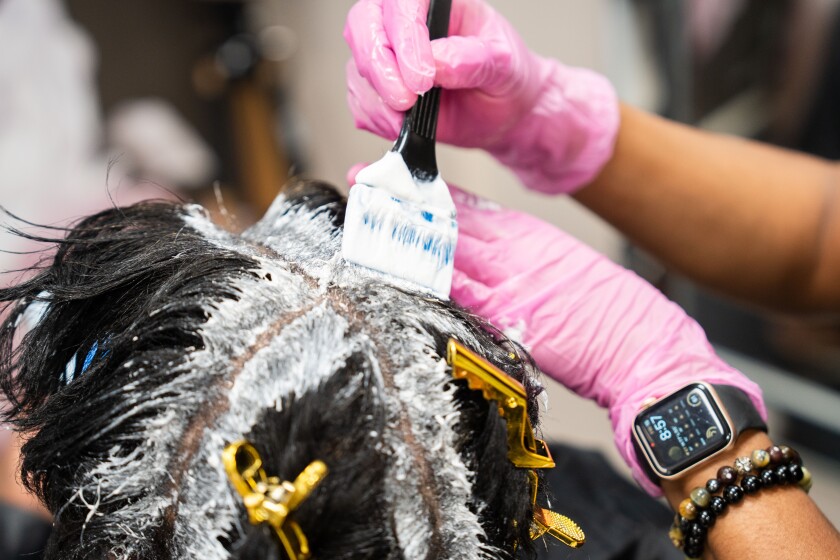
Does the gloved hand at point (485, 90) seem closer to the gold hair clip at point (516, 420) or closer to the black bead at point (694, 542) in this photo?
the gold hair clip at point (516, 420)

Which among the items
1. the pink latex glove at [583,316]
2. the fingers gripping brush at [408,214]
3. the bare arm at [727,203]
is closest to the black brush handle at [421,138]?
the fingers gripping brush at [408,214]

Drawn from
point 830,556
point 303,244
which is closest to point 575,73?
Answer: point 303,244

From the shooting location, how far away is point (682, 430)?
2.07ft

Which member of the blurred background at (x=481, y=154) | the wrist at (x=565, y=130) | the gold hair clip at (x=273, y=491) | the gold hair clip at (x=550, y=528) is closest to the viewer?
the gold hair clip at (x=273, y=491)

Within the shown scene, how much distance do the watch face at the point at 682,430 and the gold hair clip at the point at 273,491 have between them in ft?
1.24

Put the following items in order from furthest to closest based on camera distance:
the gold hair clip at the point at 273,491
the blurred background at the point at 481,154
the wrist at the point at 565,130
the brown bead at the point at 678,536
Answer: the blurred background at the point at 481,154 < the wrist at the point at 565,130 < the brown bead at the point at 678,536 < the gold hair clip at the point at 273,491

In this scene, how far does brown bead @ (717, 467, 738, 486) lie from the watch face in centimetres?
2

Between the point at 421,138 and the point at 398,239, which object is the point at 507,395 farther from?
the point at 421,138

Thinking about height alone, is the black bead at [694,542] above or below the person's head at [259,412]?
below

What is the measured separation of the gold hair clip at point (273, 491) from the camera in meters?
0.41

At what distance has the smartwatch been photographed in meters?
0.62

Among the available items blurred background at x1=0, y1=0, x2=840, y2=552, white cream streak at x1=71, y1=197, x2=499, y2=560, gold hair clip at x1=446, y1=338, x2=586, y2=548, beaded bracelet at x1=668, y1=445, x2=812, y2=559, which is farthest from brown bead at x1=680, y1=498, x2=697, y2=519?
blurred background at x1=0, y1=0, x2=840, y2=552

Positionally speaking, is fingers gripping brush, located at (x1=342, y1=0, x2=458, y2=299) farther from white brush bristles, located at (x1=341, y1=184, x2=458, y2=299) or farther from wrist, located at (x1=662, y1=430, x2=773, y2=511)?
wrist, located at (x1=662, y1=430, x2=773, y2=511)

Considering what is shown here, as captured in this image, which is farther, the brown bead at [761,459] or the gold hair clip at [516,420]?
the brown bead at [761,459]
